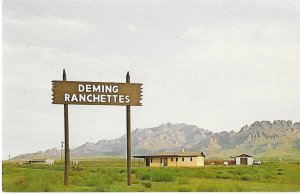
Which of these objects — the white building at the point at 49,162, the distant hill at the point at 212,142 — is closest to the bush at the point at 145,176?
the distant hill at the point at 212,142

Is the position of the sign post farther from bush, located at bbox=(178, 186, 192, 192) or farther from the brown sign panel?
bush, located at bbox=(178, 186, 192, 192)

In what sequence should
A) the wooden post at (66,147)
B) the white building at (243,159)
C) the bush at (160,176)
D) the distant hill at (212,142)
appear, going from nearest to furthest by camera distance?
1. the wooden post at (66,147)
2. the distant hill at (212,142)
3. the bush at (160,176)
4. the white building at (243,159)

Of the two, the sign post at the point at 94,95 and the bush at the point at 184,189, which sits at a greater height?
the sign post at the point at 94,95

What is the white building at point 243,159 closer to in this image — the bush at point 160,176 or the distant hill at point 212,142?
the distant hill at point 212,142

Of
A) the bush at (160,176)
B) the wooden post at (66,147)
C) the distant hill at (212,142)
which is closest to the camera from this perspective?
the wooden post at (66,147)

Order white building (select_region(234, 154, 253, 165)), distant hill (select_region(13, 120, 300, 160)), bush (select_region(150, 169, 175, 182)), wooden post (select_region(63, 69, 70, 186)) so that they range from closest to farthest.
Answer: wooden post (select_region(63, 69, 70, 186)) < distant hill (select_region(13, 120, 300, 160)) < bush (select_region(150, 169, 175, 182)) < white building (select_region(234, 154, 253, 165))

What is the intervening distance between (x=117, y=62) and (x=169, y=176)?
5.82ft

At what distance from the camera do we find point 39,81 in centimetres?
953

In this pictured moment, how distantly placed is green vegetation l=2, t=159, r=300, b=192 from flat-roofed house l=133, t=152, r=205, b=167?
0.23 feet

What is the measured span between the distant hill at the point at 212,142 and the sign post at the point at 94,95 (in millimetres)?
197

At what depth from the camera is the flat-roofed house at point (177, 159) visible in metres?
9.91

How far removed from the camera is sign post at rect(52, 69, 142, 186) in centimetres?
948

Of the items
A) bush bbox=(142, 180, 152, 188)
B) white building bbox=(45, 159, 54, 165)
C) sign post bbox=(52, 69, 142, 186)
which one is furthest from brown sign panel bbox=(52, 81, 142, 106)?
bush bbox=(142, 180, 152, 188)

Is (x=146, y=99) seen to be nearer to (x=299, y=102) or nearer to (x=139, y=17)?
(x=139, y=17)
